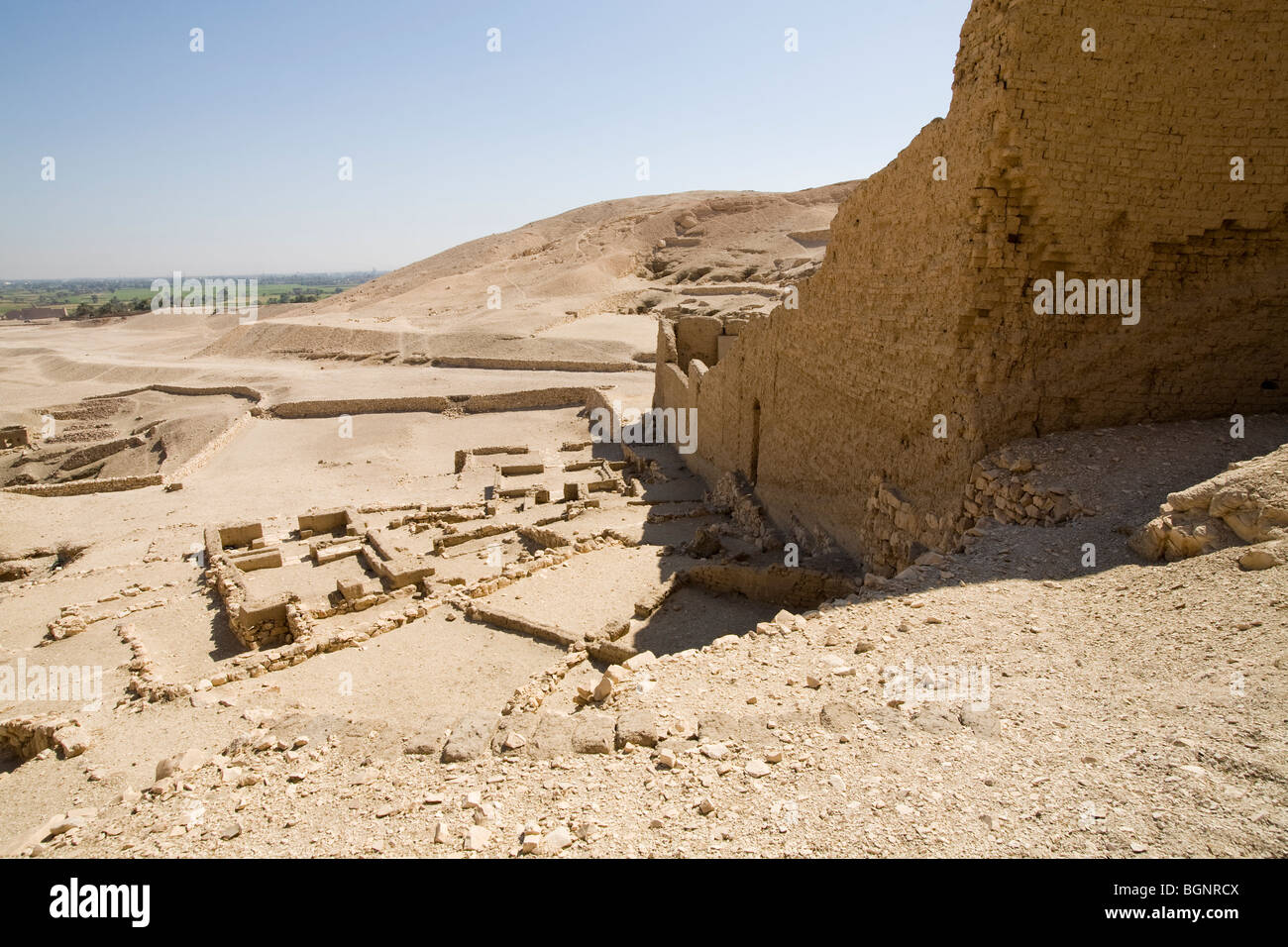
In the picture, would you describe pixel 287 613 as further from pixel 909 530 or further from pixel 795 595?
pixel 909 530

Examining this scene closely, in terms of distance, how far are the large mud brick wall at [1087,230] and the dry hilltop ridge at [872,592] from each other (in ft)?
0.12

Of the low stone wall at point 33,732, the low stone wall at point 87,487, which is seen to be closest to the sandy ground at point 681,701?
the low stone wall at point 33,732

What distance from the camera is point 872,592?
6.11 metres

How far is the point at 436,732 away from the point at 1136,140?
8051 mm

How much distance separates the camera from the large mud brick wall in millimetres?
6430

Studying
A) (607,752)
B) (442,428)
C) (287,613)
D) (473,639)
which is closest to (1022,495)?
(607,752)

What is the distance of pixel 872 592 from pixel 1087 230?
13.7ft

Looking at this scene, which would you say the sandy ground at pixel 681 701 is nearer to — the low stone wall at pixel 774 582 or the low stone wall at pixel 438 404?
the low stone wall at pixel 774 582

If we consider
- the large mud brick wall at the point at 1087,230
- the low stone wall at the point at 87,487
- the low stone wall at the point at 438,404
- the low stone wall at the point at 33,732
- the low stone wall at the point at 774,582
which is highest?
the large mud brick wall at the point at 1087,230

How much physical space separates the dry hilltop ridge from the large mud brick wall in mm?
35

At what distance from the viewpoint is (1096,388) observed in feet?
23.0

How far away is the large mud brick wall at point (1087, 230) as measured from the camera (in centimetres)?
643

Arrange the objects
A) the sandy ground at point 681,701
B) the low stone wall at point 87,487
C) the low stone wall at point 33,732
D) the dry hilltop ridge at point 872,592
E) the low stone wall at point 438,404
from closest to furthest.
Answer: the sandy ground at point 681,701
the dry hilltop ridge at point 872,592
the low stone wall at point 33,732
the low stone wall at point 87,487
the low stone wall at point 438,404

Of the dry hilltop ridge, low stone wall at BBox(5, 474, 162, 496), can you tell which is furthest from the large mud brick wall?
low stone wall at BBox(5, 474, 162, 496)
